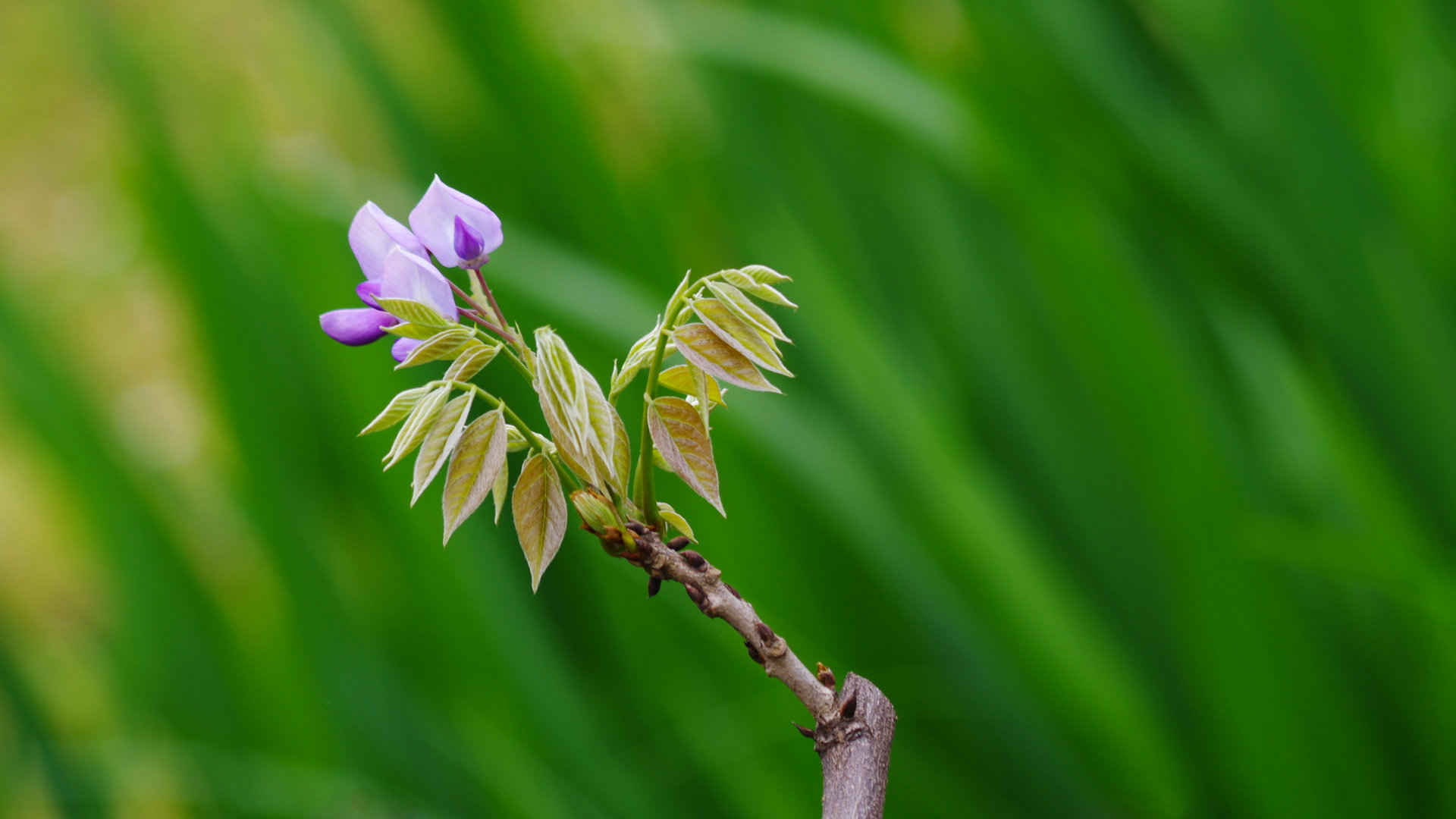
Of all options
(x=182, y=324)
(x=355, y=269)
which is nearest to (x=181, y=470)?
(x=182, y=324)

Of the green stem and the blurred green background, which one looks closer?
the green stem

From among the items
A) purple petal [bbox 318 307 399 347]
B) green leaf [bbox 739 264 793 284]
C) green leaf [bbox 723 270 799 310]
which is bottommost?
purple petal [bbox 318 307 399 347]

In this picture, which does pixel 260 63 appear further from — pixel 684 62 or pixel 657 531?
pixel 657 531

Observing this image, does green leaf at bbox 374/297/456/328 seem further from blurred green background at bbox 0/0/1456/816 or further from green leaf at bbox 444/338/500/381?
blurred green background at bbox 0/0/1456/816

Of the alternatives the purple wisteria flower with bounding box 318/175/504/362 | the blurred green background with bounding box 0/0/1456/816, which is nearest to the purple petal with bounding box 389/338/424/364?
the purple wisteria flower with bounding box 318/175/504/362

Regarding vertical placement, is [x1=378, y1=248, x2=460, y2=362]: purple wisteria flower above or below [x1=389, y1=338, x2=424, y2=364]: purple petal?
above

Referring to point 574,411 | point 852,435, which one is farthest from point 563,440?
point 852,435
